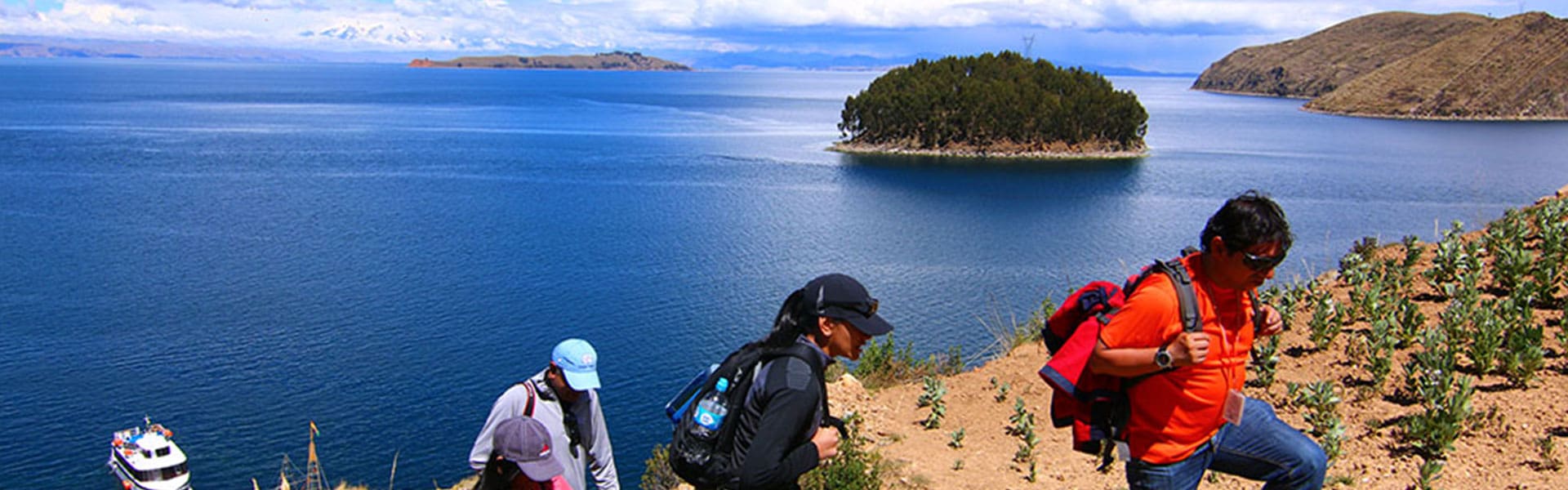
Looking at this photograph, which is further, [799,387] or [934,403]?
[934,403]

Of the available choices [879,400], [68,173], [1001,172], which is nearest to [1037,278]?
[879,400]

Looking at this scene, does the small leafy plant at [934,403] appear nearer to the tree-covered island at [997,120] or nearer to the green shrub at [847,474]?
the green shrub at [847,474]

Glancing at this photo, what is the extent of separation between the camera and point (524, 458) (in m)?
4.84

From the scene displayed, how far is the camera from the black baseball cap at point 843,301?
3.75 meters

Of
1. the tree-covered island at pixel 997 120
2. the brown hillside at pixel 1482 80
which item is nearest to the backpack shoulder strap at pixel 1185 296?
the tree-covered island at pixel 997 120

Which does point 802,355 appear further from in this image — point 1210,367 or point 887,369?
point 887,369

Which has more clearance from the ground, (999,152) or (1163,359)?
(1163,359)

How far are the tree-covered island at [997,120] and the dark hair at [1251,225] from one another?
229 ft

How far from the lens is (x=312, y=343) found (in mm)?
23078

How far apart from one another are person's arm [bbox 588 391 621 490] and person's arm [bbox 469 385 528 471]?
43cm

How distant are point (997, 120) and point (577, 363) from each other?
72.9 metres

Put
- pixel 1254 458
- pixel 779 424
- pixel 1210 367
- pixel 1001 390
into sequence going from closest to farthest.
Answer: pixel 779 424, pixel 1210 367, pixel 1254 458, pixel 1001 390

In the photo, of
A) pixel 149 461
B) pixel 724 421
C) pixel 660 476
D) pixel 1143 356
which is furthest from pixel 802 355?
pixel 149 461

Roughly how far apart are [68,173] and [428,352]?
124 feet
